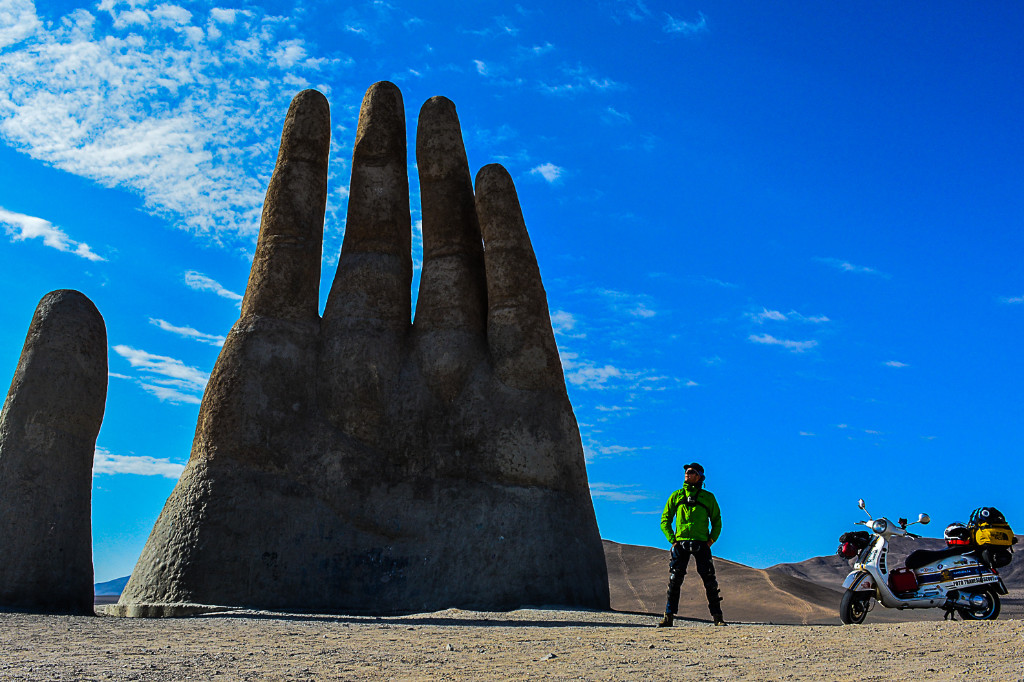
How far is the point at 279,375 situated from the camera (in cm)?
1245

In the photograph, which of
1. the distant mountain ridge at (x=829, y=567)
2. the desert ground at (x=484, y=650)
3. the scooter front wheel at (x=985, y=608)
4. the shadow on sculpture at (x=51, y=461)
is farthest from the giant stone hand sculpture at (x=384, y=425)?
the distant mountain ridge at (x=829, y=567)

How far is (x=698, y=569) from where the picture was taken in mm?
8109

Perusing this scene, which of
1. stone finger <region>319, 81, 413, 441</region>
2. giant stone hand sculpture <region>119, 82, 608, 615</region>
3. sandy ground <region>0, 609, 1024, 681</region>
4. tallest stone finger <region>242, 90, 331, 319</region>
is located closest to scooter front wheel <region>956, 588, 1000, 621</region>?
sandy ground <region>0, 609, 1024, 681</region>

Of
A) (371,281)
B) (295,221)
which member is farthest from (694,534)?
(295,221)

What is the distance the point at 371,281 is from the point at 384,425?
8.29 feet

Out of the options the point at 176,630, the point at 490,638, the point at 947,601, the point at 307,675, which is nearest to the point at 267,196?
the point at 176,630

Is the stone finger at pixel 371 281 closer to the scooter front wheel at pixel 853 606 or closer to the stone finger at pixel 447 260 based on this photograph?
A: the stone finger at pixel 447 260

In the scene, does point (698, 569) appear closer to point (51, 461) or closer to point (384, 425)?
point (384, 425)

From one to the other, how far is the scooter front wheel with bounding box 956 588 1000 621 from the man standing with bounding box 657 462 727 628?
7.78 feet

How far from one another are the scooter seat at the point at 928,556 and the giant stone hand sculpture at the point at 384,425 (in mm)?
4351

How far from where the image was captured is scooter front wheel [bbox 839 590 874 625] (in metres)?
8.36

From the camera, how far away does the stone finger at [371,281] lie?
1257 centimetres

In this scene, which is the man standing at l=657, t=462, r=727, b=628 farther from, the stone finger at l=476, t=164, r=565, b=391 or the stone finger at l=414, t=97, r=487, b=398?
the stone finger at l=414, t=97, r=487, b=398

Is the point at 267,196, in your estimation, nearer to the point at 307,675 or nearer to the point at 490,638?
the point at 490,638
